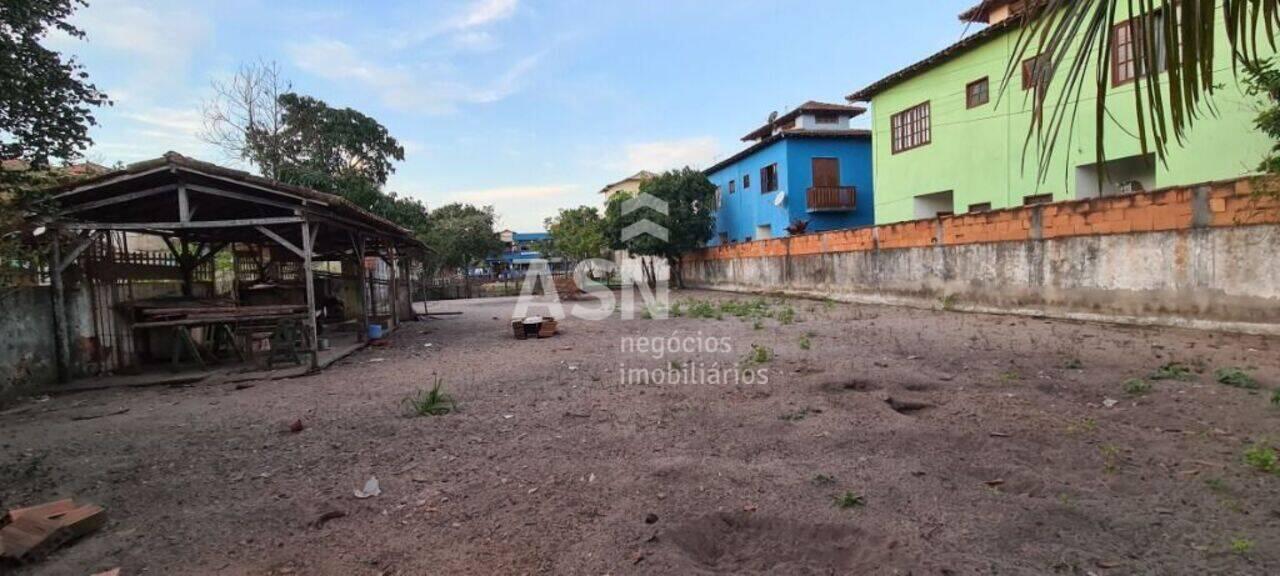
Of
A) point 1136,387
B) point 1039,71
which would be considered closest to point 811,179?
point 1136,387

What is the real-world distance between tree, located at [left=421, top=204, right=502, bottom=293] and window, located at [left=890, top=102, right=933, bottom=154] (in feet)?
82.0

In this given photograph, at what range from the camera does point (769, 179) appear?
82.4ft

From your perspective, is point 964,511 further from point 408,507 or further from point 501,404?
point 501,404

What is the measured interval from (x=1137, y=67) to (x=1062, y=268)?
406 inches

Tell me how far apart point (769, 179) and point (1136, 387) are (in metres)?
20.7

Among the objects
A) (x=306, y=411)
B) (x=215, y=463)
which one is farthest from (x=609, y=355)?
(x=215, y=463)

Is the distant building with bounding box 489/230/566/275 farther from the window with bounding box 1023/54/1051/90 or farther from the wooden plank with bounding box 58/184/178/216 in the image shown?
the window with bounding box 1023/54/1051/90

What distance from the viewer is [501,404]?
5.93m

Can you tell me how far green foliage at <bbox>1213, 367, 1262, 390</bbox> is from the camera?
201 inches

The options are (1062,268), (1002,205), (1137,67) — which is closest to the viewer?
(1137,67)

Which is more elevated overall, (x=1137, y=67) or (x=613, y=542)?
(x=1137, y=67)

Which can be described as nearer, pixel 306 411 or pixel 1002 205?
pixel 306 411

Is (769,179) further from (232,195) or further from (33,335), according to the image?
(33,335)

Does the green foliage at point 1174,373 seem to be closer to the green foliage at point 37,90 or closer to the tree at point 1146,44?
the tree at point 1146,44
